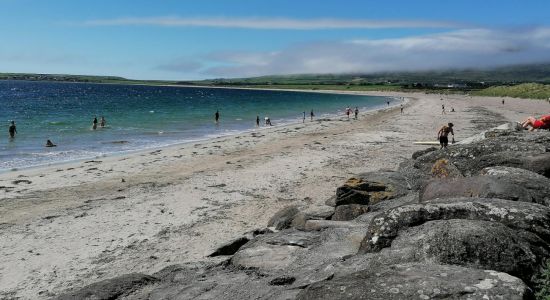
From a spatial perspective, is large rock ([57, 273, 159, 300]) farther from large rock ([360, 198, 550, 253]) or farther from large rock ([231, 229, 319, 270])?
large rock ([360, 198, 550, 253])

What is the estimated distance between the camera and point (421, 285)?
4.55 metres

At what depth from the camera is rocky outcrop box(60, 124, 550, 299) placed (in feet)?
15.3

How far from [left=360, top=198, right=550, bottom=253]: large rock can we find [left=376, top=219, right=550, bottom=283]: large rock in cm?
27

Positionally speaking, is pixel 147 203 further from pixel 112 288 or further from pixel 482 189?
pixel 482 189

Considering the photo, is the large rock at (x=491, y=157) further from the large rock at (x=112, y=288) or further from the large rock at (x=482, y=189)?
the large rock at (x=112, y=288)

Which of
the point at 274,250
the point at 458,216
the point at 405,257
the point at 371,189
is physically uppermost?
the point at 458,216

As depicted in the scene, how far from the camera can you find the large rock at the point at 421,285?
4.36 meters

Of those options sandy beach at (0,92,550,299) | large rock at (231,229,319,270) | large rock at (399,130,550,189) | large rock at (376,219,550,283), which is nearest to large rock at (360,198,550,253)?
large rock at (376,219,550,283)

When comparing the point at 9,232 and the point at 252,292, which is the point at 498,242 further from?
the point at 9,232

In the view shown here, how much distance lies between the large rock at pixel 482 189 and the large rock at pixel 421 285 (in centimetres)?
321

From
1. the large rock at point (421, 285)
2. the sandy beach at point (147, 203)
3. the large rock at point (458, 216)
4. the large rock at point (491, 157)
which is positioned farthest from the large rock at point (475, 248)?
the sandy beach at point (147, 203)

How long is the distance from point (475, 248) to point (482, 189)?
2547 mm

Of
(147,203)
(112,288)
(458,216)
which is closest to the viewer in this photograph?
(458,216)

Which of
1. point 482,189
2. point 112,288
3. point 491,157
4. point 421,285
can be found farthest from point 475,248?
point 491,157
